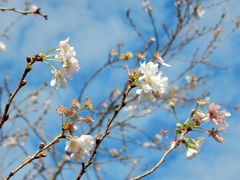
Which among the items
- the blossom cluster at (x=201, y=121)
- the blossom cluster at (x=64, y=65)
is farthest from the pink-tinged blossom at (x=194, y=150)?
the blossom cluster at (x=64, y=65)

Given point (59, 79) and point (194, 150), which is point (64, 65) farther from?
point (194, 150)

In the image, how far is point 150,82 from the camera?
187 centimetres

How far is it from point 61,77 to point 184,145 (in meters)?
0.66

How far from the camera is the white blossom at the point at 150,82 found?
1838 millimetres

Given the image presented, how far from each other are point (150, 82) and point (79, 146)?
1.42 ft

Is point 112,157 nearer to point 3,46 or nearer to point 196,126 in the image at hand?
point 3,46

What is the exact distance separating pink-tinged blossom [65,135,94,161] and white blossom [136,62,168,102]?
12.8 inches

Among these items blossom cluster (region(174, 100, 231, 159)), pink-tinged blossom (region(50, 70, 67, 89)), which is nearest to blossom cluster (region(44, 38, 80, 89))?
→ pink-tinged blossom (region(50, 70, 67, 89))

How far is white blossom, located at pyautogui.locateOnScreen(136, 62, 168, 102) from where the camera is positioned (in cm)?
184

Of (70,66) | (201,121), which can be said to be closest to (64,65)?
(70,66)

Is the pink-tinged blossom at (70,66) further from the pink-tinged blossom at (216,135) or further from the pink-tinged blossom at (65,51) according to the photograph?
the pink-tinged blossom at (216,135)

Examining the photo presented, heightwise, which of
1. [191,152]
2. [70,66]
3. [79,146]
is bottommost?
[191,152]

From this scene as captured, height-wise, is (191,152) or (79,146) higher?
(79,146)

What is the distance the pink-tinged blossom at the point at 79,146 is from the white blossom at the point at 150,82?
12.8 inches
